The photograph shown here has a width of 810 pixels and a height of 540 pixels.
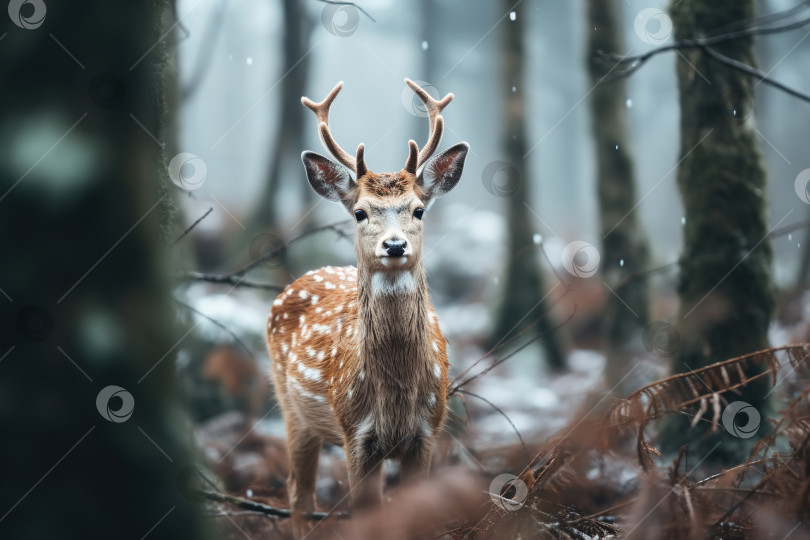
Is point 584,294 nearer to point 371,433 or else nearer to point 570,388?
point 570,388

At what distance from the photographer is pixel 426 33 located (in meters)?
6.10

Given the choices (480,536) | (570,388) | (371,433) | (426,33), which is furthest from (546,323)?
(480,536)

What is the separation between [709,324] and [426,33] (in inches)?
170

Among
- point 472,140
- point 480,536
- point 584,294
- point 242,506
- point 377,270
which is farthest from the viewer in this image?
point 472,140

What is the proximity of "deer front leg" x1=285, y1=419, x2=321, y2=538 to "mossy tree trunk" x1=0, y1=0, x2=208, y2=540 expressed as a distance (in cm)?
73
